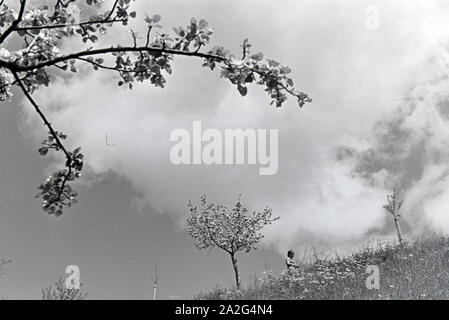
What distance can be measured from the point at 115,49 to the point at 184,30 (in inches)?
22.5

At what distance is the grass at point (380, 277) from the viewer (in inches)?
303

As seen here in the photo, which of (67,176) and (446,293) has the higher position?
(67,176)

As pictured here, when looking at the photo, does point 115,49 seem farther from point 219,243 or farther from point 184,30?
point 219,243

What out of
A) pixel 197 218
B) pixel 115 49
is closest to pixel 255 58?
pixel 115 49

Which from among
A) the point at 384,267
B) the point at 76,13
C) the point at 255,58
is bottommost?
the point at 384,267

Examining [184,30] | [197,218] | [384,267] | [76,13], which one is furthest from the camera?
[197,218]

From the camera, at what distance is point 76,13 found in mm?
4203

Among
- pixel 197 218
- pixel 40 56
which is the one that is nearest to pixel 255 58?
pixel 40 56

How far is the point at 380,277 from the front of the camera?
31.9ft

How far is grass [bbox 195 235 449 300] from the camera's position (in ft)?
25.2
